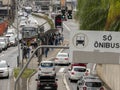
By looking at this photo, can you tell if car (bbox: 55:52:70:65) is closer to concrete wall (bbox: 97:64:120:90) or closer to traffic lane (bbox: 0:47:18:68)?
traffic lane (bbox: 0:47:18:68)

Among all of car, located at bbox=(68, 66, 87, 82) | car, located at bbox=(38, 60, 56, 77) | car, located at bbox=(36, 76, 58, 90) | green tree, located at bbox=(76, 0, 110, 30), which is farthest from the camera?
car, located at bbox=(38, 60, 56, 77)

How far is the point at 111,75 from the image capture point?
38.6 metres

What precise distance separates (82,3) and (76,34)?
16175 mm

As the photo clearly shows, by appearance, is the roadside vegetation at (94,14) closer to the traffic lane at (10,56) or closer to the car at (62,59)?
the car at (62,59)

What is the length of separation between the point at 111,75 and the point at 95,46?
1905cm

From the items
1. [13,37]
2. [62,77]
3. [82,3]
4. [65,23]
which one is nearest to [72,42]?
[82,3]

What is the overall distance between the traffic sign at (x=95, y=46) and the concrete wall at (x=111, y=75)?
15.6 metres

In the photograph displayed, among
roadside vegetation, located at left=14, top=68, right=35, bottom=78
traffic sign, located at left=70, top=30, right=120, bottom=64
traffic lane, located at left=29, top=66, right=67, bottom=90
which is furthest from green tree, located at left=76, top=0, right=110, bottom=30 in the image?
roadside vegetation, located at left=14, top=68, right=35, bottom=78

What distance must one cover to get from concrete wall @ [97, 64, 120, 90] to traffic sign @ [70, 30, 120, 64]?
15.6 metres

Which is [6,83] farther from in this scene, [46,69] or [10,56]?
[10,56]

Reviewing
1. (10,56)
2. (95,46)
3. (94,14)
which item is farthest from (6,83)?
(95,46)

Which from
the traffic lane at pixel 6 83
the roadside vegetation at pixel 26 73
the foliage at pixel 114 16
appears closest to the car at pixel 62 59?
the roadside vegetation at pixel 26 73

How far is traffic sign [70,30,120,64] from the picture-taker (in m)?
19.6

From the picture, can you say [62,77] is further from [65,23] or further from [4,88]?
[65,23]
